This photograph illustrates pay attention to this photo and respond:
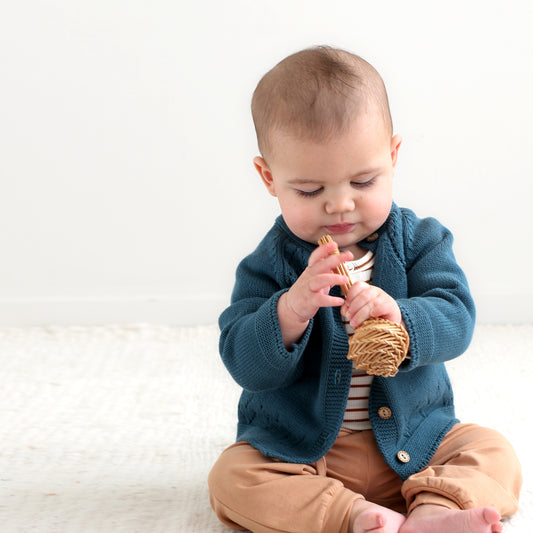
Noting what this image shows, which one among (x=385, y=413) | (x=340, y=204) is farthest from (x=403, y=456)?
(x=340, y=204)

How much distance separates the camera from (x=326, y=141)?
844 mm

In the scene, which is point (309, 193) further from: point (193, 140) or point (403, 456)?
point (193, 140)

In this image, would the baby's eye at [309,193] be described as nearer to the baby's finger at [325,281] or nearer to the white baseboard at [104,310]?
the baby's finger at [325,281]

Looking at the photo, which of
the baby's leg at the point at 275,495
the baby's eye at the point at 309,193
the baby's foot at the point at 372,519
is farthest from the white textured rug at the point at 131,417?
the baby's eye at the point at 309,193

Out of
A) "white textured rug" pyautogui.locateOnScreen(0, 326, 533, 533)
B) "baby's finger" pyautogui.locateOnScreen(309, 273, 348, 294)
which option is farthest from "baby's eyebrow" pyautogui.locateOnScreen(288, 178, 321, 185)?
"white textured rug" pyautogui.locateOnScreen(0, 326, 533, 533)

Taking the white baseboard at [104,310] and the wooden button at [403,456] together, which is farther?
the white baseboard at [104,310]

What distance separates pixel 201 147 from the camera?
1.75 m

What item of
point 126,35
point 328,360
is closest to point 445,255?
point 328,360

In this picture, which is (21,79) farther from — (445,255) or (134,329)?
(445,255)

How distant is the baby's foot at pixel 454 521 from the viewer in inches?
30.1

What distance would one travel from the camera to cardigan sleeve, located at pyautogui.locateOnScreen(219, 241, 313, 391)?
2.89 ft

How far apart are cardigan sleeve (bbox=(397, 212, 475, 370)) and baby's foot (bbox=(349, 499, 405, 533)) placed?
15 cm

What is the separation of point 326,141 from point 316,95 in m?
0.05

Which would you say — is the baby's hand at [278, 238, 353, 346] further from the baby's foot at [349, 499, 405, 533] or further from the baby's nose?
the baby's foot at [349, 499, 405, 533]
